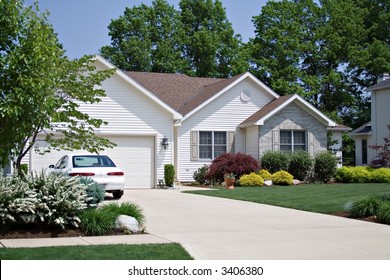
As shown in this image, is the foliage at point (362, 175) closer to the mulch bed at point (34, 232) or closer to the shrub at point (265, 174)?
the shrub at point (265, 174)

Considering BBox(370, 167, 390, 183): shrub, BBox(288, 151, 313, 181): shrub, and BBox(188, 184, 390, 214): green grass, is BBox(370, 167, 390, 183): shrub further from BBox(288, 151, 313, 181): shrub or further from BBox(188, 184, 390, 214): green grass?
BBox(188, 184, 390, 214): green grass

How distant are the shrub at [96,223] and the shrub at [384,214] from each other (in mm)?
6280

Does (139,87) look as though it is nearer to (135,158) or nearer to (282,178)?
(135,158)

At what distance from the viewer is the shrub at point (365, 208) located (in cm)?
1406

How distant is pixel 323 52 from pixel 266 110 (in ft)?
58.8

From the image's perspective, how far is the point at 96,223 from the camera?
11414 millimetres

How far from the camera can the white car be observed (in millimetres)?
18295

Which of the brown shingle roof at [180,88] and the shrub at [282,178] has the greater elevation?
the brown shingle roof at [180,88]

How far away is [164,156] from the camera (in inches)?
1052

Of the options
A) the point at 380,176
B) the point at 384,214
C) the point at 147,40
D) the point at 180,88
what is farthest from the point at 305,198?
the point at 147,40

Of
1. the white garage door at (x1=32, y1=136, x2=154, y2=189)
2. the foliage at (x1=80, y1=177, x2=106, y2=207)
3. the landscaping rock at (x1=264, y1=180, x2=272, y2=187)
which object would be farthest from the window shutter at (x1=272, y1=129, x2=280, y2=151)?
the foliage at (x1=80, y1=177, x2=106, y2=207)

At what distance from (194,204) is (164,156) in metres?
9.03

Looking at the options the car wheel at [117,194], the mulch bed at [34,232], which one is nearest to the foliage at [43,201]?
the mulch bed at [34,232]
